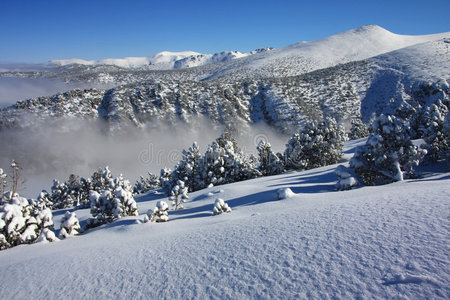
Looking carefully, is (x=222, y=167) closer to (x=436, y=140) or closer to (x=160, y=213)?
(x=160, y=213)

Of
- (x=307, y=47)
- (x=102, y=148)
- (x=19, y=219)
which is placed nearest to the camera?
(x=19, y=219)

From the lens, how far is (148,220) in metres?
9.40

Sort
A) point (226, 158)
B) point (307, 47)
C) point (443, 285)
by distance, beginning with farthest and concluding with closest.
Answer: point (307, 47)
point (226, 158)
point (443, 285)

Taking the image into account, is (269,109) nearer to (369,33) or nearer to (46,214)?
(46,214)

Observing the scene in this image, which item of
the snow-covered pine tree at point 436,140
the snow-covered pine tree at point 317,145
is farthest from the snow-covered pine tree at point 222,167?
the snow-covered pine tree at point 436,140

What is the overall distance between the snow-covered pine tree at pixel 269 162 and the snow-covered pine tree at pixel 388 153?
15456 mm

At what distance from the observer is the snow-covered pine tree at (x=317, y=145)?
26.7 m

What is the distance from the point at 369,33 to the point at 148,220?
20046 cm

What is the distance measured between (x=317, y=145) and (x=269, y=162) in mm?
6309

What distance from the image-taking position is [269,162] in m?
30.0

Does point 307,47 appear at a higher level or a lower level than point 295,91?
higher

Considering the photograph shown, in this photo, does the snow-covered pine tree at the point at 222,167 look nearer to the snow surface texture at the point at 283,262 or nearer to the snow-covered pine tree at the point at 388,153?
the snow-covered pine tree at the point at 388,153

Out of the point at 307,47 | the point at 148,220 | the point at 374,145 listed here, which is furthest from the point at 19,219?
the point at 307,47

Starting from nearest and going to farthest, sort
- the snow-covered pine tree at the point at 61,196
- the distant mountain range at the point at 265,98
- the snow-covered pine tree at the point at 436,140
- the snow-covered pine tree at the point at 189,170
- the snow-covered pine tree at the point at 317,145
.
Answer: the snow-covered pine tree at the point at 436,140
the snow-covered pine tree at the point at 317,145
the snow-covered pine tree at the point at 189,170
the snow-covered pine tree at the point at 61,196
the distant mountain range at the point at 265,98
